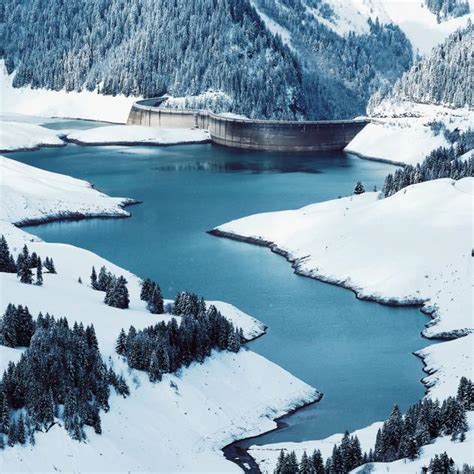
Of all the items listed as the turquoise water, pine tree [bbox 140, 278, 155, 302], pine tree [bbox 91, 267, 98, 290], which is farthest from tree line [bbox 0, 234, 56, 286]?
the turquoise water

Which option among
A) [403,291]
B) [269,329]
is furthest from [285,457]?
[403,291]

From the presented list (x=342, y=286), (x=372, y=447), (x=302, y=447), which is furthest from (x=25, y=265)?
(x=372, y=447)

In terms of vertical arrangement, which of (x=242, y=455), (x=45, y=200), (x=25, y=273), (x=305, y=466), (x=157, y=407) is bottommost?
(x=242, y=455)

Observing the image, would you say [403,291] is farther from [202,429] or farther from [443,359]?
[202,429]

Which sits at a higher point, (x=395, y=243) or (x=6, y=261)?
(x=395, y=243)

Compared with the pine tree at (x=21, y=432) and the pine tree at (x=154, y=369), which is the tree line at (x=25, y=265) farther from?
the pine tree at (x=21, y=432)

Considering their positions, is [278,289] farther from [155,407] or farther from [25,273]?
[155,407]

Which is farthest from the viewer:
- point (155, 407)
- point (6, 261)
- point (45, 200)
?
point (45, 200)

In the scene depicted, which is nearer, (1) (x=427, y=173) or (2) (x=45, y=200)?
(1) (x=427, y=173)
